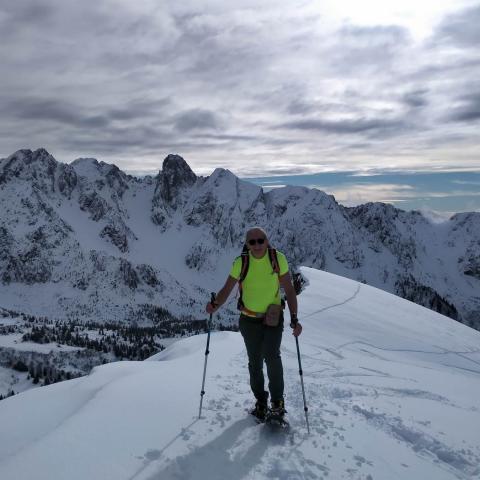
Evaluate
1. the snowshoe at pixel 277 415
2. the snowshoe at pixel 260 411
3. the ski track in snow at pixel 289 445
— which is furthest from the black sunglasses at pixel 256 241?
the ski track in snow at pixel 289 445

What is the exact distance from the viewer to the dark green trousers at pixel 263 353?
8633 mm

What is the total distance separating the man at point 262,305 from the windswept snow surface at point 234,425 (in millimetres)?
691

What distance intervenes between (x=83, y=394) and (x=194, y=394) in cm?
237

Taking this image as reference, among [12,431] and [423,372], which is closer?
[12,431]

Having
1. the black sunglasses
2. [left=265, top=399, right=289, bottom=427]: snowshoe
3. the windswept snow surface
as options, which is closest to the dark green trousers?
[left=265, top=399, right=289, bottom=427]: snowshoe

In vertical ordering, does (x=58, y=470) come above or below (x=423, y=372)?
above

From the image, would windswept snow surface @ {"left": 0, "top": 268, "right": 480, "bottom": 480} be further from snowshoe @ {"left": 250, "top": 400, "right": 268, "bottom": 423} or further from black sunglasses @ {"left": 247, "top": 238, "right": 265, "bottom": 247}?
black sunglasses @ {"left": 247, "top": 238, "right": 265, "bottom": 247}

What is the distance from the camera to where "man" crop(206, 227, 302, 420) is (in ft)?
28.2

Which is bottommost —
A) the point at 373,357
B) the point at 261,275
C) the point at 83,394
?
the point at 373,357

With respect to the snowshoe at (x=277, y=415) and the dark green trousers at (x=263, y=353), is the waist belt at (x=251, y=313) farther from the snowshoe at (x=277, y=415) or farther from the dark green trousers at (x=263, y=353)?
the snowshoe at (x=277, y=415)

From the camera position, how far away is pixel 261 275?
8.73 metres

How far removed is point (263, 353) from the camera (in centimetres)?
874

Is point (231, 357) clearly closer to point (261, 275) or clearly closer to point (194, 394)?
point (194, 394)

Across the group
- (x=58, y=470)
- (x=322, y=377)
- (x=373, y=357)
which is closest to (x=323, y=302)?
(x=373, y=357)
